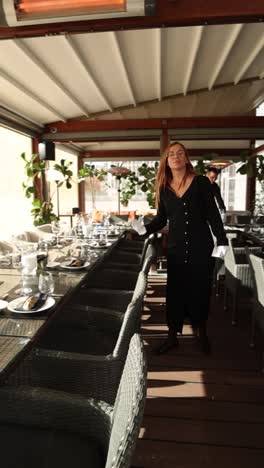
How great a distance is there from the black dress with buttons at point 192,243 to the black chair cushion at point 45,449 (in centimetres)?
158

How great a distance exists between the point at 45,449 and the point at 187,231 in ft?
5.54

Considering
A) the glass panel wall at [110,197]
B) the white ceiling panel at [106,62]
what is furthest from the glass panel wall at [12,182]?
the glass panel wall at [110,197]

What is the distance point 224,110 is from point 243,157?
4.55ft

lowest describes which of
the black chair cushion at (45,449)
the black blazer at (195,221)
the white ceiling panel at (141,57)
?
the black chair cushion at (45,449)

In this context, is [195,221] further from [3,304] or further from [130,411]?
[130,411]

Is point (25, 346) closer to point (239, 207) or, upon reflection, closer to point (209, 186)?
point (209, 186)

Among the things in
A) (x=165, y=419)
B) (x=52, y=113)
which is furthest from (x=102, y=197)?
(x=165, y=419)

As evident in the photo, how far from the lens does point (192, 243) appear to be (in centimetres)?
246

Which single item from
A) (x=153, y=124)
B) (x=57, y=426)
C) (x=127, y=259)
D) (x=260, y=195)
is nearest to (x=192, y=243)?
(x=127, y=259)

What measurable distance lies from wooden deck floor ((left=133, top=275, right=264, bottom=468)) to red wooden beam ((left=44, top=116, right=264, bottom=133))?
5794mm

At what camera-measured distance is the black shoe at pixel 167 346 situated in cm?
273

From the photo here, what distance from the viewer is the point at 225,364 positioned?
2.56 metres

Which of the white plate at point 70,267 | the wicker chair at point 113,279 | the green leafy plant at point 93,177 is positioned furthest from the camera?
the green leafy plant at point 93,177

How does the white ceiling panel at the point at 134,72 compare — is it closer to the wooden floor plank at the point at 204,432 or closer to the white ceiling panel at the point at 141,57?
the white ceiling panel at the point at 141,57
